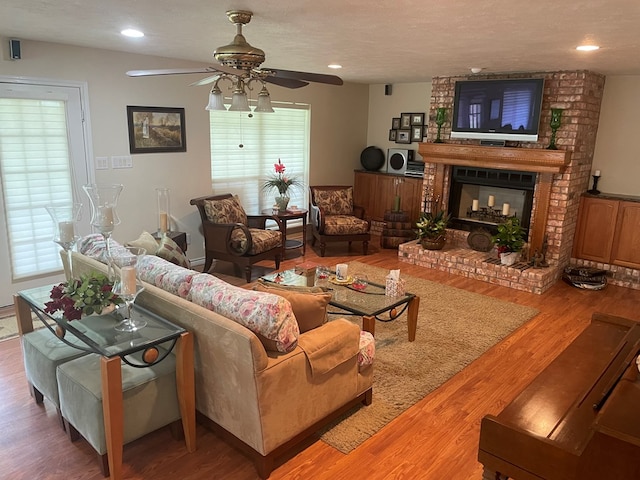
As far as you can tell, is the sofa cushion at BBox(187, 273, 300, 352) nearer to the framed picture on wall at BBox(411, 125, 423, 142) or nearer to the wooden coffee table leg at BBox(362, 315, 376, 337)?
the wooden coffee table leg at BBox(362, 315, 376, 337)

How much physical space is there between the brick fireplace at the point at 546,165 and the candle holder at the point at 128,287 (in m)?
4.07

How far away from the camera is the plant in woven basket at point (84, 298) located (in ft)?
7.68

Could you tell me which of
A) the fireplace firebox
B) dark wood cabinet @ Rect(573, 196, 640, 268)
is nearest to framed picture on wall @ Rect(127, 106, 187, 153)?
the fireplace firebox

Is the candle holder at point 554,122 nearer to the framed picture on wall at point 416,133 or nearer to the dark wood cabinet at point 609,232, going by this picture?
the dark wood cabinet at point 609,232

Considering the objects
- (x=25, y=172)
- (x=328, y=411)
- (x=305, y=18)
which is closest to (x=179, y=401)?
(x=328, y=411)

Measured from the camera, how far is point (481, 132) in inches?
217

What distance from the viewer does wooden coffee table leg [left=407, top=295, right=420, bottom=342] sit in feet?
12.1

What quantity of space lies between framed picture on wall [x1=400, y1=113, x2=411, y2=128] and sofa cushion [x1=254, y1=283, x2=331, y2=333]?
16.4 ft

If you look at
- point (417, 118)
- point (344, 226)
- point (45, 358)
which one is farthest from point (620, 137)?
point (45, 358)

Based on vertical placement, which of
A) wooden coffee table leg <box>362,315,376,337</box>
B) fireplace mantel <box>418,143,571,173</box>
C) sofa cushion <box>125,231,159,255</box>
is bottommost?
wooden coffee table leg <box>362,315,376,337</box>

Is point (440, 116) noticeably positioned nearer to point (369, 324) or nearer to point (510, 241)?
point (510, 241)

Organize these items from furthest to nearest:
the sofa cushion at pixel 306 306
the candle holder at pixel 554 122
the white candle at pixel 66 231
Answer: the candle holder at pixel 554 122 < the white candle at pixel 66 231 < the sofa cushion at pixel 306 306

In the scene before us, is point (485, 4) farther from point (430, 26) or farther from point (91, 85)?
point (91, 85)

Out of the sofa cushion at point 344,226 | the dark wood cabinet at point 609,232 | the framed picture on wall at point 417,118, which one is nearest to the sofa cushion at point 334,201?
the sofa cushion at point 344,226
